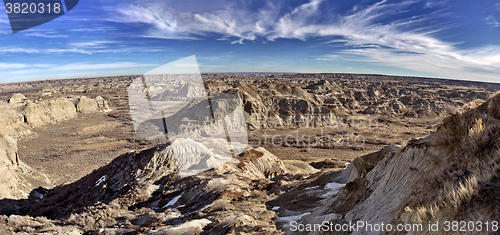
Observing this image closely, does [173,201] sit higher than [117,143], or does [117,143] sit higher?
[173,201]

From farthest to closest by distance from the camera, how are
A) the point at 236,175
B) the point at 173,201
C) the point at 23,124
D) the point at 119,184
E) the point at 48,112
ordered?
1. the point at 48,112
2. the point at 23,124
3. the point at 236,175
4. the point at 119,184
5. the point at 173,201

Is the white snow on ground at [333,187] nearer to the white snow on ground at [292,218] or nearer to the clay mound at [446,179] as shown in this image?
the white snow on ground at [292,218]

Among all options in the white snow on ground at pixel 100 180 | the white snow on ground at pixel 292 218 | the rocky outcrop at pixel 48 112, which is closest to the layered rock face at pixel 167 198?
the white snow on ground at pixel 100 180

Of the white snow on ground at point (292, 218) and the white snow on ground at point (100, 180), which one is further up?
the white snow on ground at point (292, 218)

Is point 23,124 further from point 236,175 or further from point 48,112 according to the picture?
point 236,175

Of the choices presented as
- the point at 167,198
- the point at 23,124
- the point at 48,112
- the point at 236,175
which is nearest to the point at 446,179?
the point at 236,175

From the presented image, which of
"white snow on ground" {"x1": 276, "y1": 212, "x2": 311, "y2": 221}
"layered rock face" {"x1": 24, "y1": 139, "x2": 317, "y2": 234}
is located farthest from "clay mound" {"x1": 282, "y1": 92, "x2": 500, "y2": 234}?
"layered rock face" {"x1": 24, "y1": 139, "x2": 317, "y2": 234}

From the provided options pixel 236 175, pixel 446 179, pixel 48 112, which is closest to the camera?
pixel 446 179

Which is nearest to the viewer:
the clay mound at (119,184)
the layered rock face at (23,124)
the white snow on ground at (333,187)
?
the white snow on ground at (333,187)

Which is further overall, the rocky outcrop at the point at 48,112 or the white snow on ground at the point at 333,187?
the rocky outcrop at the point at 48,112

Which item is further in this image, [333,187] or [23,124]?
[23,124]

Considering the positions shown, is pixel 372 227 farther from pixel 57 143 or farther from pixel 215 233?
pixel 57 143

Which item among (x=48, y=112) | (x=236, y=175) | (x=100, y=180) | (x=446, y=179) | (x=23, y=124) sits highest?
(x=446, y=179)
